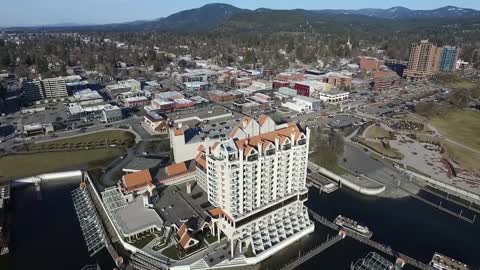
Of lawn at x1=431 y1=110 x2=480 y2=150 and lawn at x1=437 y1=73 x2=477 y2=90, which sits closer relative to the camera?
lawn at x1=431 y1=110 x2=480 y2=150

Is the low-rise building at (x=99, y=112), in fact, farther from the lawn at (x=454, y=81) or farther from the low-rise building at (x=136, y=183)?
the lawn at (x=454, y=81)

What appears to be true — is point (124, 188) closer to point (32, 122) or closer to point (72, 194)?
point (72, 194)

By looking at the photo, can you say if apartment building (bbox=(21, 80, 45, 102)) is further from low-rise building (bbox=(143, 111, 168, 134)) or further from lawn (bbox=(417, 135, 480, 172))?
lawn (bbox=(417, 135, 480, 172))

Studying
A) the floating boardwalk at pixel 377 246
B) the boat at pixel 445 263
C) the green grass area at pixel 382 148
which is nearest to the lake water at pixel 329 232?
the floating boardwalk at pixel 377 246

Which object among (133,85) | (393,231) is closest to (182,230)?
(393,231)

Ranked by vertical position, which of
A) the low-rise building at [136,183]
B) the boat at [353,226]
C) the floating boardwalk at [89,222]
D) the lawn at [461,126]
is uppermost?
the low-rise building at [136,183]

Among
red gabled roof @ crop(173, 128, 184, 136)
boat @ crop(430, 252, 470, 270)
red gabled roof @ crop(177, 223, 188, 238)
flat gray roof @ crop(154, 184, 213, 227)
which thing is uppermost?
red gabled roof @ crop(173, 128, 184, 136)

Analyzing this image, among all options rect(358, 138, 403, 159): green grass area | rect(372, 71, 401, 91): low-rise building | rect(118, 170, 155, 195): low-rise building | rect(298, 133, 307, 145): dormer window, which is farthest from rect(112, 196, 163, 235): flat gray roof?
rect(372, 71, 401, 91): low-rise building
